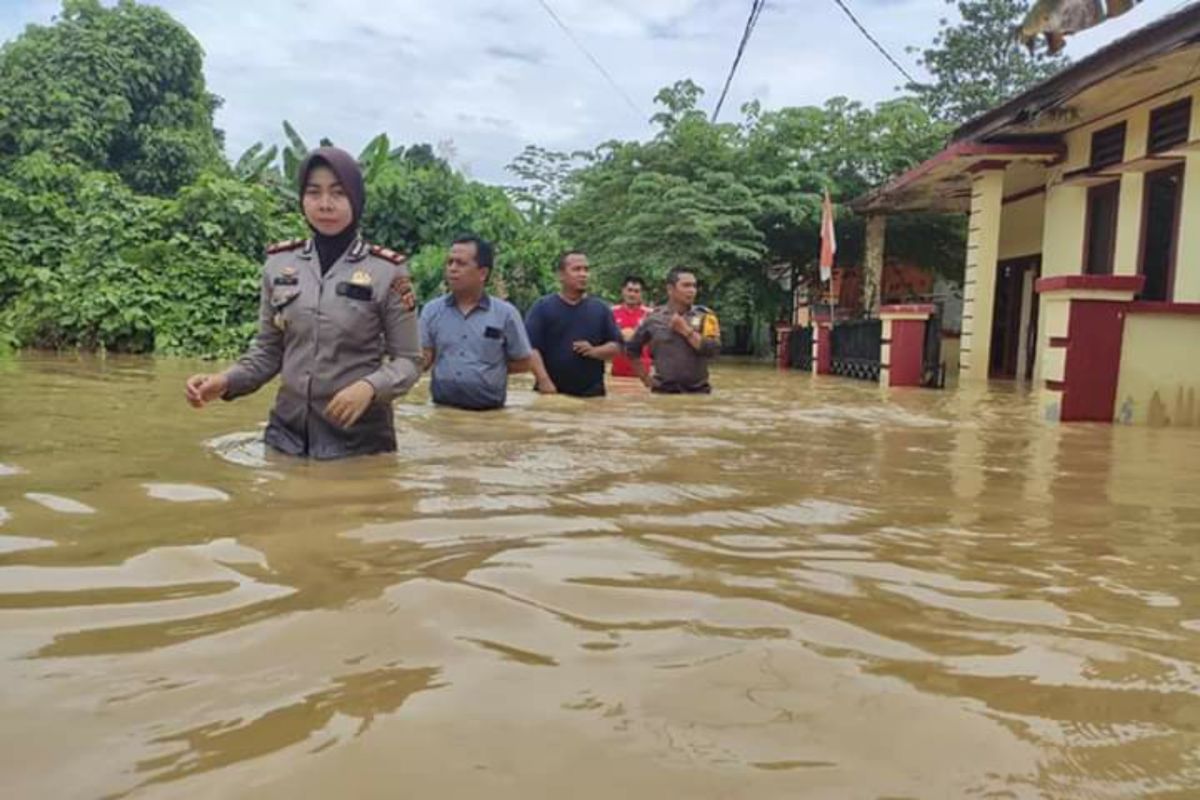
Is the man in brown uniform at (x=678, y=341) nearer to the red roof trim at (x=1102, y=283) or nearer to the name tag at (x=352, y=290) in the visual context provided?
the red roof trim at (x=1102, y=283)

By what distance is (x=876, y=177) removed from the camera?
20422 millimetres

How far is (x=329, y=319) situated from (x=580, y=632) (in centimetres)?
233

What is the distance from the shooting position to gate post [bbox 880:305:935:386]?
12.9 m

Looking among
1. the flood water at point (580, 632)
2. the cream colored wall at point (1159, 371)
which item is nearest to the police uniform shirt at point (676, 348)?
the cream colored wall at point (1159, 371)

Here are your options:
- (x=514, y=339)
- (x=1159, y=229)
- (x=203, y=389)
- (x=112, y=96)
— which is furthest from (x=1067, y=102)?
(x=112, y=96)

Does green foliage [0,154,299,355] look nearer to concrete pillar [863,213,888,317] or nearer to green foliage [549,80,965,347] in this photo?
green foliage [549,80,965,347]

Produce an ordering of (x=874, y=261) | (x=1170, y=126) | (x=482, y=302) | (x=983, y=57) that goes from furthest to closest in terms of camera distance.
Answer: (x=983, y=57) → (x=874, y=261) → (x=1170, y=126) → (x=482, y=302)

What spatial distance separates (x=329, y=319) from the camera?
155 inches

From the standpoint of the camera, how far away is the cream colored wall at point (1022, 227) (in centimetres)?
1545

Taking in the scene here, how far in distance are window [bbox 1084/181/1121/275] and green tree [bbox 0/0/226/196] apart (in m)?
23.2

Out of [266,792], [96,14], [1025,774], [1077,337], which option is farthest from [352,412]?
[96,14]

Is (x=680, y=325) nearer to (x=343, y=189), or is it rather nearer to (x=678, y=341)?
(x=678, y=341)

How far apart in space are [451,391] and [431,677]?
15.0ft

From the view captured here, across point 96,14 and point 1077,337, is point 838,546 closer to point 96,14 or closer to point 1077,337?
point 1077,337
